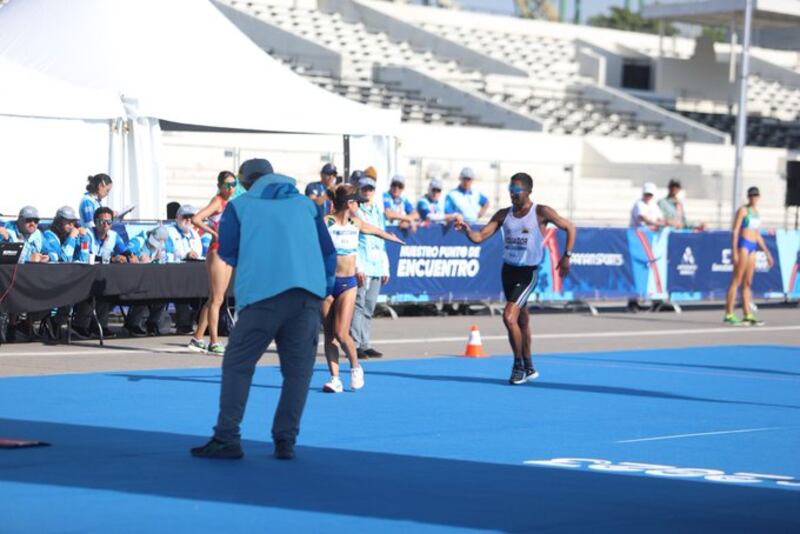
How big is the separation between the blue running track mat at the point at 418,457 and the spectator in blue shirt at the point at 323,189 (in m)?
1.91

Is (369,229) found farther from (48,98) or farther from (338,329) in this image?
(48,98)

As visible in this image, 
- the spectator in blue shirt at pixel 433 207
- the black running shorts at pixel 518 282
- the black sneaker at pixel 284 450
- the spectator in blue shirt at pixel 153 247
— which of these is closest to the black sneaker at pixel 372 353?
the black running shorts at pixel 518 282

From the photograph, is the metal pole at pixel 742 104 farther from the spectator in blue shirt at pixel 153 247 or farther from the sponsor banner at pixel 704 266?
the spectator in blue shirt at pixel 153 247

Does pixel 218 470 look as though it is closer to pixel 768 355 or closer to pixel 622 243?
pixel 768 355

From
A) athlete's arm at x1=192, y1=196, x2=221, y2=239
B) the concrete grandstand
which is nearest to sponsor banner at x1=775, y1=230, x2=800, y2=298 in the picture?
the concrete grandstand

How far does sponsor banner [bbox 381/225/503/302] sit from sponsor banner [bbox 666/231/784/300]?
13.4 feet

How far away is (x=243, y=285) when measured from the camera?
995cm

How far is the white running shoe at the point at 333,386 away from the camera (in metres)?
13.7

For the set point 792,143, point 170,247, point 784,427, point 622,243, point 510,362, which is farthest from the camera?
point 792,143

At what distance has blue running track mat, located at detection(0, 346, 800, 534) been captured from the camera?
8.09 m

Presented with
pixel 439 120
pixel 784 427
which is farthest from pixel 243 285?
pixel 439 120

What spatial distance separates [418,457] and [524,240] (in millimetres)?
5049

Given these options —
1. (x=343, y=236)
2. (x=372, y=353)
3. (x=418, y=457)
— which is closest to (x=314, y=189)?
(x=372, y=353)

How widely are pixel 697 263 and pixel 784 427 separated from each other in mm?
15183
